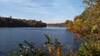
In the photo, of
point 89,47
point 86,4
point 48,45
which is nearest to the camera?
point 48,45

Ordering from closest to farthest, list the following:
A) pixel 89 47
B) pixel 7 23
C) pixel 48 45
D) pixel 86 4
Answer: pixel 48 45 < pixel 89 47 < pixel 86 4 < pixel 7 23

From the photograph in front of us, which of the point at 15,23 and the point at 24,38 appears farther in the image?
the point at 15,23

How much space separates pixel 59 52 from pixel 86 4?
9263 mm

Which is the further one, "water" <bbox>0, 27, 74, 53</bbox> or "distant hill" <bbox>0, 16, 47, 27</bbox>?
"distant hill" <bbox>0, 16, 47, 27</bbox>

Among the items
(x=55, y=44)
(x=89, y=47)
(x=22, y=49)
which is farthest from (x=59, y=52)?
(x=89, y=47)

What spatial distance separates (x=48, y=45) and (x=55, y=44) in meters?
0.23

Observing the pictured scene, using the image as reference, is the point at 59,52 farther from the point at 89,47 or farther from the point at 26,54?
the point at 89,47

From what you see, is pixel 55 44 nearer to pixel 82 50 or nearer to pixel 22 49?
pixel 22 49

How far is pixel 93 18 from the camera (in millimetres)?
16344

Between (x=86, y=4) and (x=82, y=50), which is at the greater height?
(x=86, y=4)

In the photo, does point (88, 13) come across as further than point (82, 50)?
Yes

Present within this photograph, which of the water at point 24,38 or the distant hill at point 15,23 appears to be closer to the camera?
the water at point 24,38

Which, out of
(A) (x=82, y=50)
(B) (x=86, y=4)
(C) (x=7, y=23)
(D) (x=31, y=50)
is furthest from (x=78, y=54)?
(C) (x=7, y=23)

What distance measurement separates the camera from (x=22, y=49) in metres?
7.96
